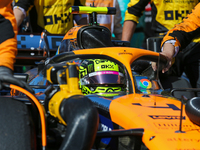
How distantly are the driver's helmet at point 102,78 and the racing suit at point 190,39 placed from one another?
706 mm

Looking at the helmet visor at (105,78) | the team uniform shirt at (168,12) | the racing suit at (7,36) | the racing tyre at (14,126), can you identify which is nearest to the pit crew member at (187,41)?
the helmet visor at (105,78)

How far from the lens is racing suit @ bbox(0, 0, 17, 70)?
→ 4.82 feet

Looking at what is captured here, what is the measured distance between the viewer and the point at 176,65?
3.29m

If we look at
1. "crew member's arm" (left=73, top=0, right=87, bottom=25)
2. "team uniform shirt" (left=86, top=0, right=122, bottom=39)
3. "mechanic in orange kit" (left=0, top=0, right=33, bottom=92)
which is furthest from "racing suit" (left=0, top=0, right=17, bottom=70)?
"team uniform shirt" (left=86, top=0, right=122, bottom=39)

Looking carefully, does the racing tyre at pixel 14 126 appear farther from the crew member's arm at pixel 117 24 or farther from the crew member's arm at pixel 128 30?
the crew member's arm at pixel 117 24

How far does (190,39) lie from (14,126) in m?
2.11

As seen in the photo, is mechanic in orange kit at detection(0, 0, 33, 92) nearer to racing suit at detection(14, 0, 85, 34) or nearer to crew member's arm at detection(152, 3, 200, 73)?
crew member's arm at detection(152, 3, 200, 73)

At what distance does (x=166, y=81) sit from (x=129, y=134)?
6.19 ft

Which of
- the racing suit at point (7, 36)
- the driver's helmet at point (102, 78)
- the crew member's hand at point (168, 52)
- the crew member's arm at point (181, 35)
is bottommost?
the driver's helmet at point (102, 78)

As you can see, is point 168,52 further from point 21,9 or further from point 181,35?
point 21,9

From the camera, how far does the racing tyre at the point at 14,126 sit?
1.20 meters

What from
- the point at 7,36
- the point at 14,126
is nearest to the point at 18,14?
the point at 7,36

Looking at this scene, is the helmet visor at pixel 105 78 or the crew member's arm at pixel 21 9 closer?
the helmet visor at pixel 105 78

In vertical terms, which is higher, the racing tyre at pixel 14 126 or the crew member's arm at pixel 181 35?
the crew member's arm at pixel 181 35
